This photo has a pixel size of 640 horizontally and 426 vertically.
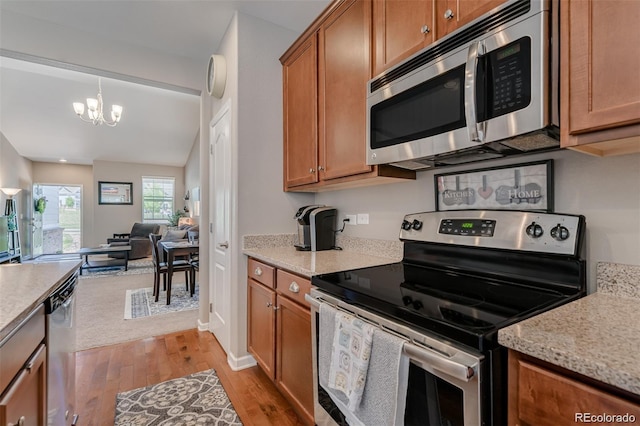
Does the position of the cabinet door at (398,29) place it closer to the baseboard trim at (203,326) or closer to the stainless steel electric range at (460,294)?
the stainless steel electric range at (460,294)

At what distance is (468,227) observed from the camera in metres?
1.37

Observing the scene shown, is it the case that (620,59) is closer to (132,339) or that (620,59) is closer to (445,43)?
(445,43)

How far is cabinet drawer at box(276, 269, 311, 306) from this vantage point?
1543mm

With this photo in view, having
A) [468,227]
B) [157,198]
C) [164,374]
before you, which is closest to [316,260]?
[468,227]

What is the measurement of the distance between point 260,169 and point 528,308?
195cm

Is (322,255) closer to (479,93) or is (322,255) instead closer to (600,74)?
(479,93)

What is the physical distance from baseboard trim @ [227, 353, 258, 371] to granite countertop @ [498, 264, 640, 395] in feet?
6.68

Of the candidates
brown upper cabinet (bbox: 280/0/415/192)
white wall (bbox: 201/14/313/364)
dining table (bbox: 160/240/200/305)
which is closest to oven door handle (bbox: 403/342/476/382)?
brown upper cabinet (bbox: 280/0/415/192)

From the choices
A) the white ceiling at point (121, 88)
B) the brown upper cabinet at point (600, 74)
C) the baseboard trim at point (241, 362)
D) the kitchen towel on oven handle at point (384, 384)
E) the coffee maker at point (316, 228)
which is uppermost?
the white ceiling at point (121, 88)

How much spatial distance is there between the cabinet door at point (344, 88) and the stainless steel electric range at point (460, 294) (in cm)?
53

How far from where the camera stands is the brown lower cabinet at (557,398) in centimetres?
56

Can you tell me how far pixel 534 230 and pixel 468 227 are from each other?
0.88 feet

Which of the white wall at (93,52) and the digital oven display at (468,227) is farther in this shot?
the white wall at (93,52)
